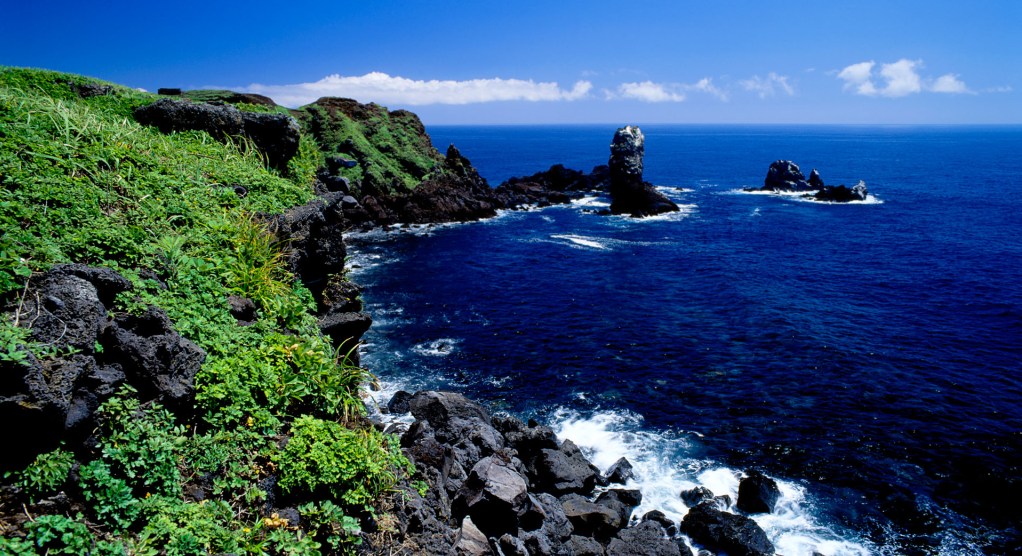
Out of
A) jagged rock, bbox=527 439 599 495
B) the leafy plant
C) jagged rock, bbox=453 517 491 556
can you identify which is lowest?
jagged rock, bbox=527 439 599 495

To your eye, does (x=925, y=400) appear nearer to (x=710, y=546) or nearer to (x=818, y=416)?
(x=818, y=416)

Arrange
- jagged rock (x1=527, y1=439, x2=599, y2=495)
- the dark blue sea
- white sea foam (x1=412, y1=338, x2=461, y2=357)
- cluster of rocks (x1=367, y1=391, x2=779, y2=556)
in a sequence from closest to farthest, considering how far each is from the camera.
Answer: cluster of rocks (x1=367, y1=391, x2=779, y2=556), jagged rock (x1=527, y1=439, x2=599, y2=495), the dark blue sea, white sea foam (x1=412, y1=338, x2=461, y2=357)

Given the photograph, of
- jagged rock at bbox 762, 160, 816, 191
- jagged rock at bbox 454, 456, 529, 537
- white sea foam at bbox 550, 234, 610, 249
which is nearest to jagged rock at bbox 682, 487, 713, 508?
jagged rock at bbox 454, 456, 529, 537

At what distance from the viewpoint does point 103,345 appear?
8680mm

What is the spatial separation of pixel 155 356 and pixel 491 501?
8.11m

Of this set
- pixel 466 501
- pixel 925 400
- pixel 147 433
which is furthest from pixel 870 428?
pixel 147 433

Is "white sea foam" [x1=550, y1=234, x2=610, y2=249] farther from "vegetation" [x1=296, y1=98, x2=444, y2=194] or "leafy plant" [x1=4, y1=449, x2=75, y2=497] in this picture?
"leafy plant" [x1=4, y1=449, x2=75, y2=497]

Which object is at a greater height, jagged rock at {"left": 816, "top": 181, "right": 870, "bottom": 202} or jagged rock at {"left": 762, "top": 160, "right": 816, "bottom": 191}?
jagged rock at {"left": 762, "top": 160, "right": 816, "bottom": 191}

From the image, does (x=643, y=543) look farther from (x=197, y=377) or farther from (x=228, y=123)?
(x=228, y=123)

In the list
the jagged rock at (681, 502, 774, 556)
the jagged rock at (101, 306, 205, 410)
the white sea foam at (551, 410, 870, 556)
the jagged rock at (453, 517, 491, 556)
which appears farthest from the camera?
the white sea foam at (551, 410, 870, 556)

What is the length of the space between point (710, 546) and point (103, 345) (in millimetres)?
18754

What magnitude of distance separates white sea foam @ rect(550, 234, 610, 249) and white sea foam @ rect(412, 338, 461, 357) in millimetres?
32296

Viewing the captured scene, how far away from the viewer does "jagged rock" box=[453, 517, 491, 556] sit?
11143 millimetres

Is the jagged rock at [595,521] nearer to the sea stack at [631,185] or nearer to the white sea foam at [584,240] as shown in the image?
the white sea foam at [584,240]
